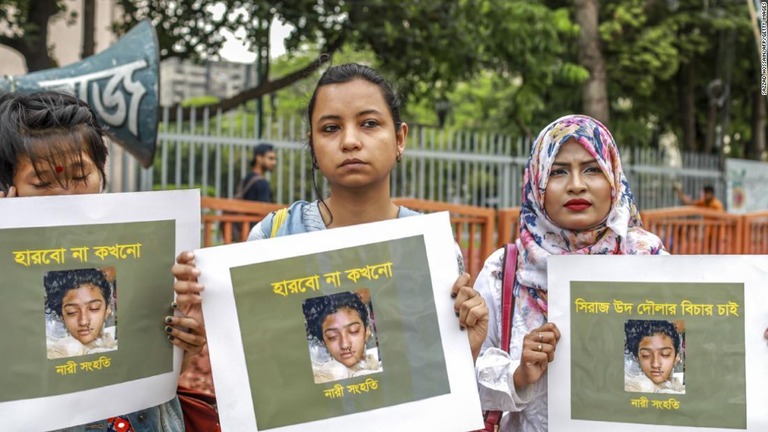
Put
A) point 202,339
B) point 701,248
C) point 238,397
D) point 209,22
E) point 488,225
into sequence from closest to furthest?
point 238,397, point 202,339, point 488,225, point 701,248, point 209,22

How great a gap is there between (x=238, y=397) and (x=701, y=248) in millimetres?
8549

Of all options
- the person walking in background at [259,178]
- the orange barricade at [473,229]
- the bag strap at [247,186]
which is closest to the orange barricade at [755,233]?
the orange barricade at [473,229]

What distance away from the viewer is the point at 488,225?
20.6ft

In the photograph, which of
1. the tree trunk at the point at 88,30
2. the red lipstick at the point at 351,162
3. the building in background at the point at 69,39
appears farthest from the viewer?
the building in background at the point at 69,39

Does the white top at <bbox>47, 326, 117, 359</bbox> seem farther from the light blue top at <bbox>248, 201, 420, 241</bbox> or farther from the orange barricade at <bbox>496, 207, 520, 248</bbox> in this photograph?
the orange barricade at <bbox>496, 207, 520, 248</bbox>

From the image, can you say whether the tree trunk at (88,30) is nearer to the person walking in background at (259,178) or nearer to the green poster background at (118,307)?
the person walking in background at (259,178)

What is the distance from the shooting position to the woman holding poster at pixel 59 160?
195cm

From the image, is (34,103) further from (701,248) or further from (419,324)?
(701,248)

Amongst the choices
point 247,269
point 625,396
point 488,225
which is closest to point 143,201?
point 247,269

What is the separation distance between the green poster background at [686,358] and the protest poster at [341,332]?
33 centimetres

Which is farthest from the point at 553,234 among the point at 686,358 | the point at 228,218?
the point at 228,218

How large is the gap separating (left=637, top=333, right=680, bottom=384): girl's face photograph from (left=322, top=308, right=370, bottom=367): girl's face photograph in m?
0.71

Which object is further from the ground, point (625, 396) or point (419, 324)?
point (419, 324)

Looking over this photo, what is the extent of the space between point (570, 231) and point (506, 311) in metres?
0.29
